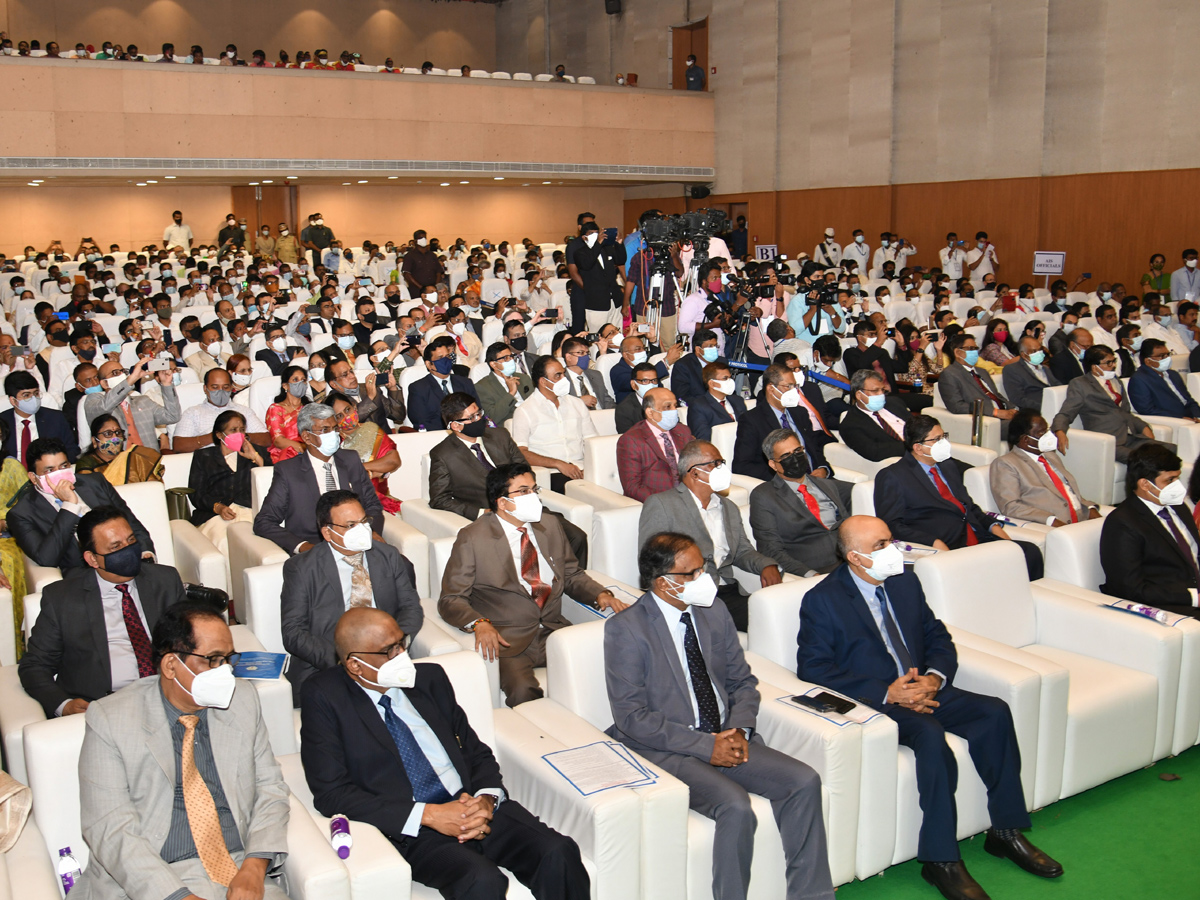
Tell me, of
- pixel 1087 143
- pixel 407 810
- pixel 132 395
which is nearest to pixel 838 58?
pixel 1087 143

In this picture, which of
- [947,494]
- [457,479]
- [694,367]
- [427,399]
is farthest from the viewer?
[694,367]

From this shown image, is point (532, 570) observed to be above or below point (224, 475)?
below

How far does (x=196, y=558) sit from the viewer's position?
14.6 ft

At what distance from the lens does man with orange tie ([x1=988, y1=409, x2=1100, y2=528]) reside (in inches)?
209

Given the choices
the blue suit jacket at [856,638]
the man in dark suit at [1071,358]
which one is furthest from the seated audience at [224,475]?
the man in dark suit at [1071,358]

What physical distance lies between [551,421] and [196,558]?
2382 mm

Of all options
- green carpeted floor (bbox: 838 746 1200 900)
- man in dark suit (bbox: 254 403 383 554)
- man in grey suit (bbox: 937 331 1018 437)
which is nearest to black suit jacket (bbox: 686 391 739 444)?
man in grey suit (bbox: 937 331 1018 437)

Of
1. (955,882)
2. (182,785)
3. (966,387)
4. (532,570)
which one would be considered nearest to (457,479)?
(532,570)

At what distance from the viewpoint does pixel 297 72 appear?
16906mm

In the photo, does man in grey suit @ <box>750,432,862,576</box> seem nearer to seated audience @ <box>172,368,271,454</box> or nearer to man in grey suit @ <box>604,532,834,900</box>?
man in grey suit @ <box>604,532,834,900</box>

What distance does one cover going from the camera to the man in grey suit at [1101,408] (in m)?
7.12

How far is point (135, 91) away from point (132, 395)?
1129 centimetres

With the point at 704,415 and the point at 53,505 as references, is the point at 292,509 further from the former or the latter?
the point at 704,415

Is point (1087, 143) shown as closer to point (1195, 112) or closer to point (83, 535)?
point (1195, 112)
